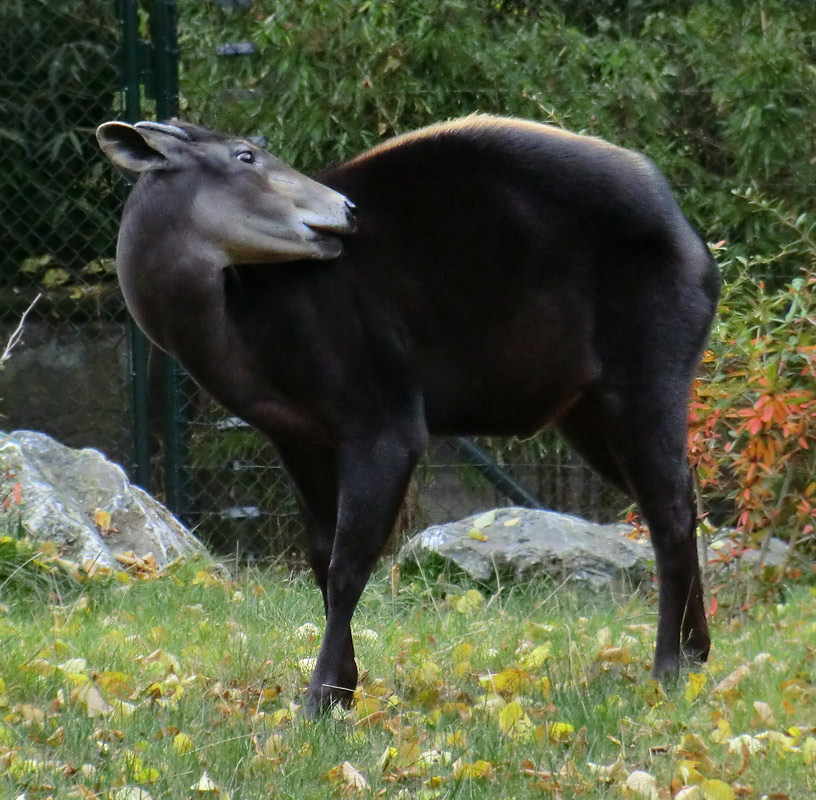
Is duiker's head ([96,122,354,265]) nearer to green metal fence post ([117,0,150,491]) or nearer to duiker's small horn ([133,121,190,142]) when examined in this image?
duiker's small horn ([133,121,190,142])

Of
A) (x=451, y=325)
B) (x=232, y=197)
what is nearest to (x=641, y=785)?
(x=451, y=325)

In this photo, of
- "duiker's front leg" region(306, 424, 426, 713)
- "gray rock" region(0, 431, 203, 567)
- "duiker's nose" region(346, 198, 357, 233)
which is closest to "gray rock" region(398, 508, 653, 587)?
"gray rock" region(0, 431, 203, 567)

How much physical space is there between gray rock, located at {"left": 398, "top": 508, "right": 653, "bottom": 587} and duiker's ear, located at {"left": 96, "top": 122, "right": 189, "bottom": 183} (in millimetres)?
2672

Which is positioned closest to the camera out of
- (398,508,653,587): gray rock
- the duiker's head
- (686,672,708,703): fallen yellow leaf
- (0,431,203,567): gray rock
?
the duiker's head

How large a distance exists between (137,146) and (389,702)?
1546 mm

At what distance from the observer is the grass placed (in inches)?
108

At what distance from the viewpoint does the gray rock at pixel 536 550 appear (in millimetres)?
5547

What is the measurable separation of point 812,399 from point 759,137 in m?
1.90

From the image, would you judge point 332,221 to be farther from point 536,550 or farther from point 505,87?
point 505,87

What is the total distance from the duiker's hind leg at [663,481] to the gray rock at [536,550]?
1.66 m

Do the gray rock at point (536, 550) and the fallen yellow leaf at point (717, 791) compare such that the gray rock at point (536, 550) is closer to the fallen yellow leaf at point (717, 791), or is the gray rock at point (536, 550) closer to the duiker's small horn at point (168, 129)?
the duiker's small horn at point (168, 129)

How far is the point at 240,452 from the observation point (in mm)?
6289

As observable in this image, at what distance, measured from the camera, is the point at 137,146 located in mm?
3250

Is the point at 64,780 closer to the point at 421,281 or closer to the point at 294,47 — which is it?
the point at 421,281
